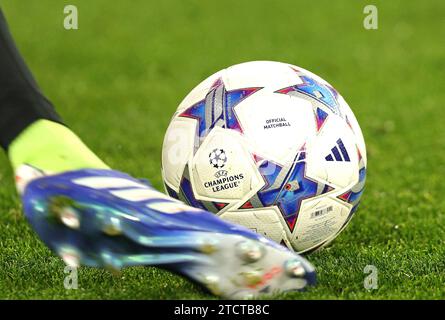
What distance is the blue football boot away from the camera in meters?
3.19

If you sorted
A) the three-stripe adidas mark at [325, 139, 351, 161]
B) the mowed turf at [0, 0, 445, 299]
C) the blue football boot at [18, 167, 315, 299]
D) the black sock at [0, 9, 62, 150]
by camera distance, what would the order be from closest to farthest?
the blue football boot at [18, 167, 315, 299]
the black sock at [0, 9, 62, 150]
the mowed turf at [0, 0, 445, 299]
the three-stripe adidas mark at [325, 139, 351, 161]

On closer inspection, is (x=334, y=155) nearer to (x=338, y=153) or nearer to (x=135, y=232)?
(x=338, y=153)

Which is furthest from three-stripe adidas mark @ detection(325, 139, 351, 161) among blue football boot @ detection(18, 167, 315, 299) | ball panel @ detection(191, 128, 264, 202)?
blue football boot @ detection(18, 167, 315, 299)

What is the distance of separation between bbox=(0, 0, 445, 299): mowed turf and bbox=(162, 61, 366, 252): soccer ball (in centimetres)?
26

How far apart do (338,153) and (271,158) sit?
1.05ft

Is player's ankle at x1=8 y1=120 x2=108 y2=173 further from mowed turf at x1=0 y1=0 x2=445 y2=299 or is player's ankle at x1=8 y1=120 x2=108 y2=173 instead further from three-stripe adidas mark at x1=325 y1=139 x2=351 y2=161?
three-stripe adidas mark at x1=325 y1=139 x2=351 y2=161

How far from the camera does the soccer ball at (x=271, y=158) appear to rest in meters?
3.91

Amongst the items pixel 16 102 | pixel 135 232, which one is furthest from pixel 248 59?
pixel 135 232

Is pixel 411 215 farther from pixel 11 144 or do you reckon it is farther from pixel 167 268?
pixel 11 144

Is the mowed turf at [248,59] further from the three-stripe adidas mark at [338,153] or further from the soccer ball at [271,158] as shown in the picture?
the three-stripe adidas mark at [338,153]

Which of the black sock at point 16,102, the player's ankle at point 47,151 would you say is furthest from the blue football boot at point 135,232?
the black sock at point 16,102

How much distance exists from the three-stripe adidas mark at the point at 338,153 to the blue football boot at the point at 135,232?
2.55 feet
